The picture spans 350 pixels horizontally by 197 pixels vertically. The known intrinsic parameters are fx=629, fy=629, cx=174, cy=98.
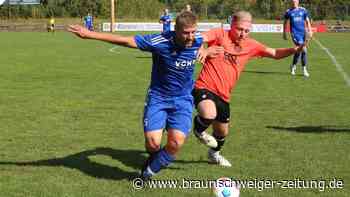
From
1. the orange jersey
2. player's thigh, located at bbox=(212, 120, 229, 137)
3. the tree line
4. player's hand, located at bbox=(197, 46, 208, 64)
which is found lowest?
the tree line

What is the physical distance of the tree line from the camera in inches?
2648

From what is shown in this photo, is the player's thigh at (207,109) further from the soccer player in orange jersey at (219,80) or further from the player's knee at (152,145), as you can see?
the player's knee at (152,145)

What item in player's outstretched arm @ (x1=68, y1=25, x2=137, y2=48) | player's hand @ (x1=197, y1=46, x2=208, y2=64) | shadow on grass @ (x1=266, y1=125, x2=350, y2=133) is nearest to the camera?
player's outstretched arm @ (x1=68, y1=25, x2=137, y2=48)

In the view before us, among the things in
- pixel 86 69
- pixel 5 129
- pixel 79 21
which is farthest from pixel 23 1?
pixel 5 129

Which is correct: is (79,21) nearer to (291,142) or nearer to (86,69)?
(86,69)

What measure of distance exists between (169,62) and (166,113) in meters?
0.55

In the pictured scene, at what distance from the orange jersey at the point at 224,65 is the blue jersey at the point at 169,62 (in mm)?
655

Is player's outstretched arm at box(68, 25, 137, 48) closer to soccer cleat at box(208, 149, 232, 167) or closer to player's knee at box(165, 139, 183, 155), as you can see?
player's knee at box(165, 139, 183, 155)

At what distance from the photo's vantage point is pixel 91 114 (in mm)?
10898

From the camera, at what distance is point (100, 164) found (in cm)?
743

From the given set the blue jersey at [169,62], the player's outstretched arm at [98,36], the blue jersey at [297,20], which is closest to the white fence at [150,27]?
the blue jersey at [297,20]

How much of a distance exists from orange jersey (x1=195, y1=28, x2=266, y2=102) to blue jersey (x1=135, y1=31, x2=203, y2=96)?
0.66m

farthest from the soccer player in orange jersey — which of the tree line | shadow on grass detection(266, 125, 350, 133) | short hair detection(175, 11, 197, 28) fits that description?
the tree line

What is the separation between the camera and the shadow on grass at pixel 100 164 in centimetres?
698
